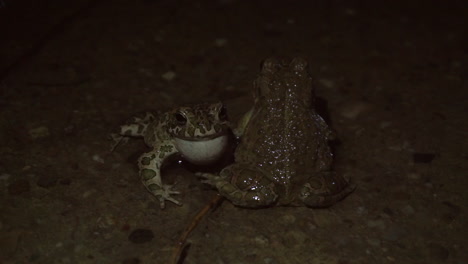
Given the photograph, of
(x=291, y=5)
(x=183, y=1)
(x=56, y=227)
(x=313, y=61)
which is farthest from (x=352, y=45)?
(x=56, y=227)

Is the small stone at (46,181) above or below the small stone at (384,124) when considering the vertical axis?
below

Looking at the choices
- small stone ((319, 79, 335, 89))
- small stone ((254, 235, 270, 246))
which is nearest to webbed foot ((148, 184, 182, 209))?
small stone ((254, 235, 270, 246))

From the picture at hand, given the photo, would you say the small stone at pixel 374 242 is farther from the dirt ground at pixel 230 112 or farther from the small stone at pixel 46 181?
the small stone at pixel 46 181

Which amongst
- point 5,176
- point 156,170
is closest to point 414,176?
point 156,170

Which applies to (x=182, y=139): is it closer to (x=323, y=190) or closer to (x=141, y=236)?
(x=141, y=236)

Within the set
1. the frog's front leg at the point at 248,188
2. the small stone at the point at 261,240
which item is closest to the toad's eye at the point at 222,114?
the frog's front leg at the point at 248,188
